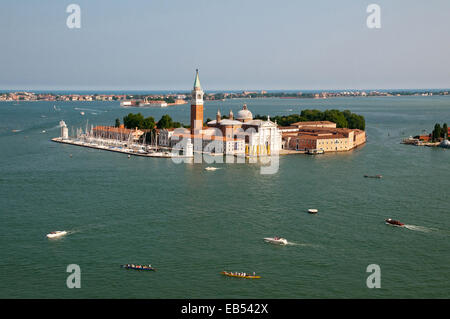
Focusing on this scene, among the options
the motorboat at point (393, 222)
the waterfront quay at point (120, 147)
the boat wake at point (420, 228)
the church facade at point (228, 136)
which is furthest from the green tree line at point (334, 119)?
the boat wake at point (420, 228)

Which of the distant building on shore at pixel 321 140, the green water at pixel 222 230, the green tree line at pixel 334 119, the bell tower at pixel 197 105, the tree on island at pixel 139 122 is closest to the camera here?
the green water at pixel 222 230

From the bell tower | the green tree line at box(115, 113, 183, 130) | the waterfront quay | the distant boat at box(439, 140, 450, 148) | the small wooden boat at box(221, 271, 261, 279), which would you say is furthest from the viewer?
the green tree line at box(115, 113, 183, 130)

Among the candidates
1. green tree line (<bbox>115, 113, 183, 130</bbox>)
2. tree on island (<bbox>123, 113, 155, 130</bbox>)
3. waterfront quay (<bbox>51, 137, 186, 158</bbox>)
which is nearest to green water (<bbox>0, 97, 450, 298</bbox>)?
waterfront quay (<bbox>51, 137, 186, 158</bbox>)

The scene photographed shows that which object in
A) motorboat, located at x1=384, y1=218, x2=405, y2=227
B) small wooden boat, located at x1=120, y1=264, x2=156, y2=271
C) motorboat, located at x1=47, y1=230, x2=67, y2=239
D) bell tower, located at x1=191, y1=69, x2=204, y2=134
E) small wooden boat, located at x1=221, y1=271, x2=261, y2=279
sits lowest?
small wooden boat, located at x1=221, y1=271, x2=261, y2=279

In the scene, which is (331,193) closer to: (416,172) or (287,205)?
(287,205)

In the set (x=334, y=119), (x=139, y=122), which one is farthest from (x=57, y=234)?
(x=334, y=119)

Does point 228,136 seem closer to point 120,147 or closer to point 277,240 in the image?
point 120,147

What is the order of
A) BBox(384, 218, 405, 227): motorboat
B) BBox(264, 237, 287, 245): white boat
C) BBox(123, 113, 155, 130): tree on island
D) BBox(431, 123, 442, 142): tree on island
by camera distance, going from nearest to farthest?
1. BBox(264, 237, 287, 245): white boat
2. BBox(384, 218, 405, 227): motorboat
3. BBox(431, 123, 442, 142): tree on island
4. BBox(123, 113, 155, 130): tree on island

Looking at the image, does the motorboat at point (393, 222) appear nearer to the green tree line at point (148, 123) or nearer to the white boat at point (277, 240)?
the white boat at point (277, 240)

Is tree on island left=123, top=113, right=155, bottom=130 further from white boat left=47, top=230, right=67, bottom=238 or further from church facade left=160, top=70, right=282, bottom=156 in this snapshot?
white boat left=47, top=230, right=67, bottom=238
